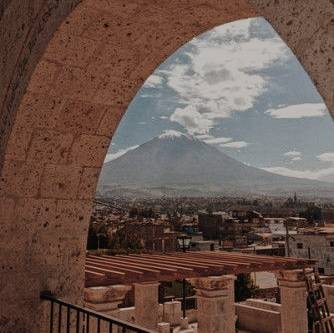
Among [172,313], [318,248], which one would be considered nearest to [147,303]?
[172,313]

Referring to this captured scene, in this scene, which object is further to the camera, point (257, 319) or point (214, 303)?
point (257, 319)

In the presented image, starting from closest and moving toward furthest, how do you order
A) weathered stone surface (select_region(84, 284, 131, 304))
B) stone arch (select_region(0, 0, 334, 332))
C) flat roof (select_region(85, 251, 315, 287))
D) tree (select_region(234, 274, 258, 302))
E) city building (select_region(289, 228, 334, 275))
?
stone arch (select_region(0, 0, 334, 332)) → flat roof (select_region(85, 251, 315, 287)) → weathered stone surface (select_region(84, 284, 131, 304)) → tree (select_region(234, 274, 258, 302)) → city building (select_region(289, 228, 334, 275))

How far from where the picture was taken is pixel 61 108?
10.1 feet

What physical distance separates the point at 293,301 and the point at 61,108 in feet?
23.2

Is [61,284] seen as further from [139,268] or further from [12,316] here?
[139,268]

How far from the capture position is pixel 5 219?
309cm

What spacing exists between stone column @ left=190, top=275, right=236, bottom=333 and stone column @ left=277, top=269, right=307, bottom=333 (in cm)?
153

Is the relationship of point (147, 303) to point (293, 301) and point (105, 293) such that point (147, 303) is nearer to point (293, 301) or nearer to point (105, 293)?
point (293, 301)

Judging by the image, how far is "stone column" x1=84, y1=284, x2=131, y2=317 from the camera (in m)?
6.05

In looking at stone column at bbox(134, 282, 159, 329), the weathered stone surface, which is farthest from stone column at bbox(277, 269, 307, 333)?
the weathered stone surface

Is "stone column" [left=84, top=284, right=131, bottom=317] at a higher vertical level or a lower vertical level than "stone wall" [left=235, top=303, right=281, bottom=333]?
higher

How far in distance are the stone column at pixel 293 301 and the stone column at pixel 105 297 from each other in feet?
12.4

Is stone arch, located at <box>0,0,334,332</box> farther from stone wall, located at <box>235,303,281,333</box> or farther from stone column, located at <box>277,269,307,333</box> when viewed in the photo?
stone wall, located at <box>235,303,281,333</box>

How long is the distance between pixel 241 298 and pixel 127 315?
11.6 meters
